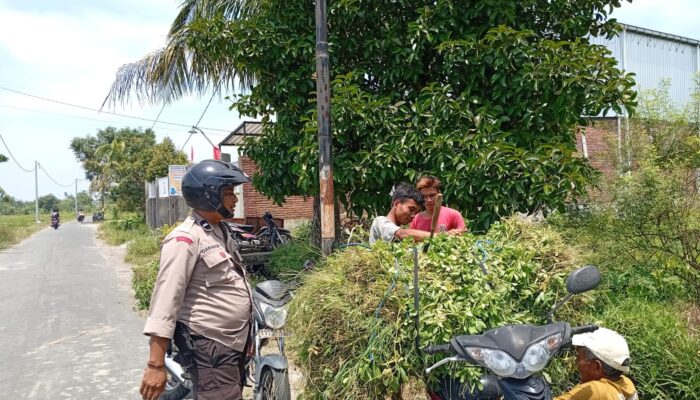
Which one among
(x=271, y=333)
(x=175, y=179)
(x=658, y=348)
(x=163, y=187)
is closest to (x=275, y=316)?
(x=271, y=333)

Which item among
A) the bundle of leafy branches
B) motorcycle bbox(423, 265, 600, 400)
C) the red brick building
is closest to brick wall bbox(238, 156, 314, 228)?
the red brick building

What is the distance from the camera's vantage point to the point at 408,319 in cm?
286

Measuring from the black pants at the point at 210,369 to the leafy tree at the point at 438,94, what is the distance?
9.98ft

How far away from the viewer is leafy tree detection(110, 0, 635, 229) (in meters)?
5.11

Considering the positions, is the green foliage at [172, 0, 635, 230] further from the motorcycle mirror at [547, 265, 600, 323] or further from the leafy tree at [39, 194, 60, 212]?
the leafy tree at [39, 194, 60, 212]

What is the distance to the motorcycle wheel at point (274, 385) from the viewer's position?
3.50m

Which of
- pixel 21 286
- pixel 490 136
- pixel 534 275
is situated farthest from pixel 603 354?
pixel 21 286

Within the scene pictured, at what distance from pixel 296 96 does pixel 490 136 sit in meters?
2.42

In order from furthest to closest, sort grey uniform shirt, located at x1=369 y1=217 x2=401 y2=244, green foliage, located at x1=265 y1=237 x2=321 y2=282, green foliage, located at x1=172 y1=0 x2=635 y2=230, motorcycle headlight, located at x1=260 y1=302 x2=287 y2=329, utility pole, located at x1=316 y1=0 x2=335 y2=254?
green foliage, located at x1=265 y1=237 x2=321 y2=282 < utility pole, located at x1=316 y1=0 x2=335 y2=254 < green foliage, located at x1=172 y1=0 x2=635 y2=230 < grey uniform shirt, located at x1=369 y1=217 x2=401 y2=244 < motorcycle headlight, located at x1=260 y1=302 x2=287 y2=329

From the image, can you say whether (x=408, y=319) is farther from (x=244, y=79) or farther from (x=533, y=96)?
(x=244, y=79)

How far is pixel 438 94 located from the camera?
5.58 m

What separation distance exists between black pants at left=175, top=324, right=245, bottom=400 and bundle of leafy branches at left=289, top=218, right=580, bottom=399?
485mm

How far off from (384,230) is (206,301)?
166 cm

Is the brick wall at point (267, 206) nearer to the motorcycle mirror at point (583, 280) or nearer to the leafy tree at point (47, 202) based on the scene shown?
the motorcycle mirror at point (583, 280)
